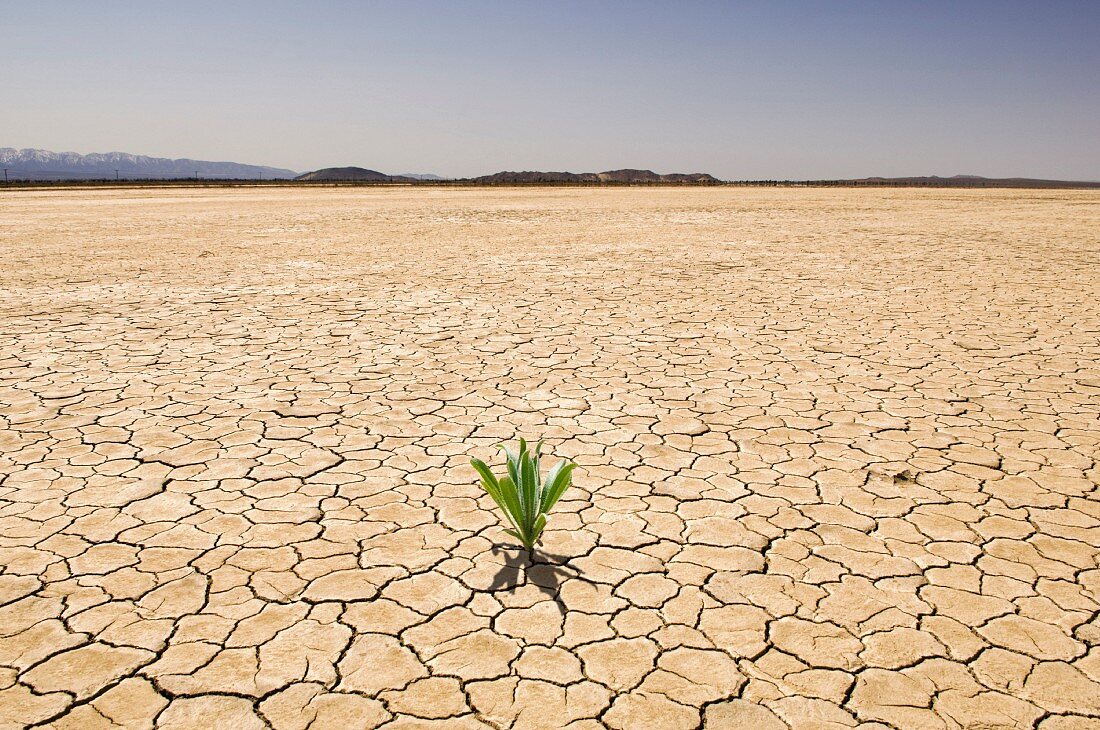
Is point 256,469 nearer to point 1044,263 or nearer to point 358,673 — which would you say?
point 358,673

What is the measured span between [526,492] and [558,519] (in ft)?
1.12

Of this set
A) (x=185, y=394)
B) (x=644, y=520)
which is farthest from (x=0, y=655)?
(x=185, y=394)

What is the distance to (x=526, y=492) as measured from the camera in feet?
8.72

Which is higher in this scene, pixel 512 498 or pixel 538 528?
pixel 512 498

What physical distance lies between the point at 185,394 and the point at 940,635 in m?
4.11

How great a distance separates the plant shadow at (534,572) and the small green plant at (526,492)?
0.06 meters

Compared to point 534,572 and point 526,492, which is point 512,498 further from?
Answer: point 534,572

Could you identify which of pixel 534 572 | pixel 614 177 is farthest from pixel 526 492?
pixel 614 177

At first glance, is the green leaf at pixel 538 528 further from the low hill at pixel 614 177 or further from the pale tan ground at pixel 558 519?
the low hill at pixel 614 177

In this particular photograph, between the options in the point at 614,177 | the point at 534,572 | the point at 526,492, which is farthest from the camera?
the point at 614,177

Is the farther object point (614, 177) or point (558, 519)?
point (614, 177)

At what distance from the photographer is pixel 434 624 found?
2248 millimetres

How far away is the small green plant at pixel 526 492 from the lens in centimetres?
263

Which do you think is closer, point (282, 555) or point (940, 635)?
point (940, 635)
